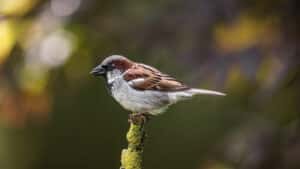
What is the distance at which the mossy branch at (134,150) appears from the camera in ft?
7.52

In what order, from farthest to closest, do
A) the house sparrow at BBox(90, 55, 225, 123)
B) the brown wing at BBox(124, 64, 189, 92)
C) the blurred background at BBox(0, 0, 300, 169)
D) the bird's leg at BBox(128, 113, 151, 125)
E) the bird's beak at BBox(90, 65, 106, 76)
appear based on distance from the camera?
the blurred background at BBox(0, 0, 300, 169), the brown wing at BBox(124, 64, 189, 92), the house sparrow at BBox(90, 55, 225, 123), the bird's beak at BBox(90, 65, 106, 76), the bird's leg at BBox(128, 113, 151, 125)

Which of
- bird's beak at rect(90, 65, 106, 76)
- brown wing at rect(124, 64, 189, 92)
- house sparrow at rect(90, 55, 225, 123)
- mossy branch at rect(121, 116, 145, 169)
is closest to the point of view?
mossy branch at rect(121, 116, 145, 169)

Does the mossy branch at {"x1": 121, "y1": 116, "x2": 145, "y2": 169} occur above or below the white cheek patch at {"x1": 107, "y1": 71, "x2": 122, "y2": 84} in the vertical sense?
below

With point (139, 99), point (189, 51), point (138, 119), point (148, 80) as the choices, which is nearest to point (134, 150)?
point (138, 119)

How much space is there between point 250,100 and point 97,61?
39.8 inches

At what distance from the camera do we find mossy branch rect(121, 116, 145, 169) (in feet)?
7.52

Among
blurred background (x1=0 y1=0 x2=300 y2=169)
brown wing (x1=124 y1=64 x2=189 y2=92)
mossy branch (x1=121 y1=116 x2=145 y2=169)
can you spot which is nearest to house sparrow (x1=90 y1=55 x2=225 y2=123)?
brown wing (x1=124 y1=64 x2=189 y2=92)

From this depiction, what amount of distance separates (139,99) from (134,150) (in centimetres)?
65

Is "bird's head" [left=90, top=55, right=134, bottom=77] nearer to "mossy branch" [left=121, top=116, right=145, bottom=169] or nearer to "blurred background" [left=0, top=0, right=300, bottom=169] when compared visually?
"mossy branch" [left=121, top=116, right=145, bottom=169]

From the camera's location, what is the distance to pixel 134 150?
2344mm

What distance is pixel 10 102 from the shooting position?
4590 mm

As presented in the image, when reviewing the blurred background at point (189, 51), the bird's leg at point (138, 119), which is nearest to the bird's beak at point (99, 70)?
the bird's leg at point (138, 119)

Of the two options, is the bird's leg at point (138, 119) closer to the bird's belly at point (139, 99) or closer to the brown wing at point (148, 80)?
the bird's belly at point (139, 99)

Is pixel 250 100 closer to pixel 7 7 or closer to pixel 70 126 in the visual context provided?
pixel 7 7
